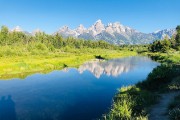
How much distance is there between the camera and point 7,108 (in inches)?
1344

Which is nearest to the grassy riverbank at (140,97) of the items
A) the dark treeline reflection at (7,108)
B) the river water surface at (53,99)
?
the river water surface at (53,99)

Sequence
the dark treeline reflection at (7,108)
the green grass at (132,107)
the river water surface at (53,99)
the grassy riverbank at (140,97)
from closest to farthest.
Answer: the green grass at (132,107), the grassy riverbank at (140,97), the dark treeline reflection at (7,108), the river water surface at (53,99)

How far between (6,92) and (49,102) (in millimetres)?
10797

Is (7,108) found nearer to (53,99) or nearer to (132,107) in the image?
(53,99)

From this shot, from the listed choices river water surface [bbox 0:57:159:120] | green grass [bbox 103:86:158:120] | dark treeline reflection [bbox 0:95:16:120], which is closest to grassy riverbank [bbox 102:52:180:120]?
green grass [bbox 103:86:158:120]

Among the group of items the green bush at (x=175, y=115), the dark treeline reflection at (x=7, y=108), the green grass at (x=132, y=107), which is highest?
the green bush at (x=175, y=115)

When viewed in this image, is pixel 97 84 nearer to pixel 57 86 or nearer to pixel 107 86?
pixel 107 86

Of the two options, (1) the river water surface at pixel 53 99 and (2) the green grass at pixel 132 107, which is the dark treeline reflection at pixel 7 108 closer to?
(1) the river water surface at pixel 53 99

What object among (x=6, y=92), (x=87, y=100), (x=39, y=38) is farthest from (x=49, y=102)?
(x=39, y=38)

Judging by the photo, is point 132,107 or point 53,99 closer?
point 132,107

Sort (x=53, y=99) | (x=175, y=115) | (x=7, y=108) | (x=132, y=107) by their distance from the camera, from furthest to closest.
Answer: (x=53, y=99), (x=7, y=108), (x=132, y=107), (x=175, y=115)

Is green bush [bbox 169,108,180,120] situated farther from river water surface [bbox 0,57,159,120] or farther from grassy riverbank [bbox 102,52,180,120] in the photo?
river water surface [bbox 0,57,159,120]

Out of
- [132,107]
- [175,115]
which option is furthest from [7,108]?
[175,115]

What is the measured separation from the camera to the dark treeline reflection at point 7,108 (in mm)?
30383
